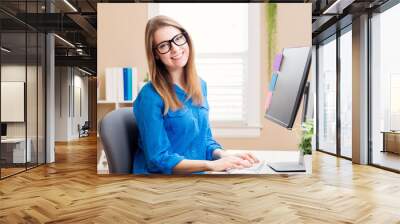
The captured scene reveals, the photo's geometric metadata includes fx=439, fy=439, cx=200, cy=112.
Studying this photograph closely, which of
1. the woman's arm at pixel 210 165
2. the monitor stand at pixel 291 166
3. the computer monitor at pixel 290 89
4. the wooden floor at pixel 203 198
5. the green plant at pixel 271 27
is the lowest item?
the wooden floor at pixel 203 198

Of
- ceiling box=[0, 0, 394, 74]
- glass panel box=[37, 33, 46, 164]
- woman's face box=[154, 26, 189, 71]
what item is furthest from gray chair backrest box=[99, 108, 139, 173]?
glass panel box=[37, 33, 46, 164]

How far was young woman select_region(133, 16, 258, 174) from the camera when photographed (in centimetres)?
449

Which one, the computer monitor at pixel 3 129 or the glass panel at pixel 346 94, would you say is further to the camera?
the glass panel at pixel 346 94

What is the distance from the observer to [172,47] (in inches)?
186

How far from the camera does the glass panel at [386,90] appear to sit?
22.2ft

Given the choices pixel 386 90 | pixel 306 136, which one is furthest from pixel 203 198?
pixel 386 90

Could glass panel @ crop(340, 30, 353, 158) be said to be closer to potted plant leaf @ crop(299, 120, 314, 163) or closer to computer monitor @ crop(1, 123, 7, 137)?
potted plant leaf @ crop(299, 120, 314, 163)

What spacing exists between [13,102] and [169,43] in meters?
2.84

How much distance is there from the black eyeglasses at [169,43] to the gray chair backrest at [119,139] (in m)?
1.78

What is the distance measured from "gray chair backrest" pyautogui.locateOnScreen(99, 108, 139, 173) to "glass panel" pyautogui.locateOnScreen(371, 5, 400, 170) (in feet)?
16.4

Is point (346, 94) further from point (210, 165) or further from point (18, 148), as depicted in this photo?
point (18, 148)

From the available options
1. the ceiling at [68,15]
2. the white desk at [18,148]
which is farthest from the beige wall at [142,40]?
the white desk at [18,148]

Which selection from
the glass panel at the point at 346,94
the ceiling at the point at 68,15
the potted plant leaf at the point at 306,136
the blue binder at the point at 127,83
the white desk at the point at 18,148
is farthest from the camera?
the glass panel at the point at 346,94

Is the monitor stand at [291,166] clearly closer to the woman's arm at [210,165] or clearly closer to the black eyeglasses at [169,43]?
the woman's arm at [210,165]
